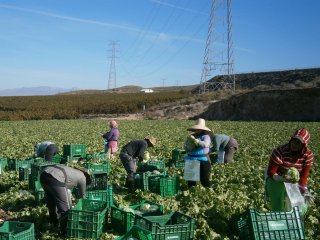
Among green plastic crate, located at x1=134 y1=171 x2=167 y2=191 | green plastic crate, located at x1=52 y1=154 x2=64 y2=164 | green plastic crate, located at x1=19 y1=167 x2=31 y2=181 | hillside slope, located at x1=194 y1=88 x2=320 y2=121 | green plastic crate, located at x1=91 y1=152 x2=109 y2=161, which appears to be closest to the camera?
green plastic crate, located at x1=134 y1=171 x2=167 y2=191

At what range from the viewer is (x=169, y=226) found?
19.0 ft

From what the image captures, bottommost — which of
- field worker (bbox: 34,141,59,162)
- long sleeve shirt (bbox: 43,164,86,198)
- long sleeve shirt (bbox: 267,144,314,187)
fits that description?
field worker (bbox: 34,141,59,162)

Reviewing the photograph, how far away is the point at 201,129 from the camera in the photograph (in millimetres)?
9531

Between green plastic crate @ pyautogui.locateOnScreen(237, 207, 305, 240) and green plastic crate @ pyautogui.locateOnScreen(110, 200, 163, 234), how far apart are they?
1744mm

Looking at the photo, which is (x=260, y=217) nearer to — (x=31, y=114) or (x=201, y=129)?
(x=201, y=129)

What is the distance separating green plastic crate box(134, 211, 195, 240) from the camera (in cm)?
570

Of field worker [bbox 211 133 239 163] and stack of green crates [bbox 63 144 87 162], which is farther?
stack of green crates [bbox 63 144 87 162]

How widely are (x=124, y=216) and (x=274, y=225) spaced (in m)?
2.28

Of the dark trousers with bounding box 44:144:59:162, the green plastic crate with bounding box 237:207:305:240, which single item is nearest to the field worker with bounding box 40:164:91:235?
the green plastic crate with bounding box 237:207:305:240

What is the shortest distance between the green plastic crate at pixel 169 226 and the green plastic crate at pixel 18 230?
1447 millimetres

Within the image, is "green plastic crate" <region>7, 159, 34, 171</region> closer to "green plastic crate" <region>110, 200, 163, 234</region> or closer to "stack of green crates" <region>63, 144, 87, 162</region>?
"stack of green crates" <region>63, 144, 87, 162</region>

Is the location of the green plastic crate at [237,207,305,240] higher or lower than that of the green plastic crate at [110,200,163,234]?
higher

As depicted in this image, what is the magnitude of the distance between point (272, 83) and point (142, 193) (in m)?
80.3

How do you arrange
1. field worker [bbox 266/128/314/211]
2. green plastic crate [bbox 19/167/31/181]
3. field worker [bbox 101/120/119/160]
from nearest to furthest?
field worker [bbox 266/128/314/211] → green plastic crate [bbox 19/167/31/181] → field worker [bbox 101/120/119/160]
